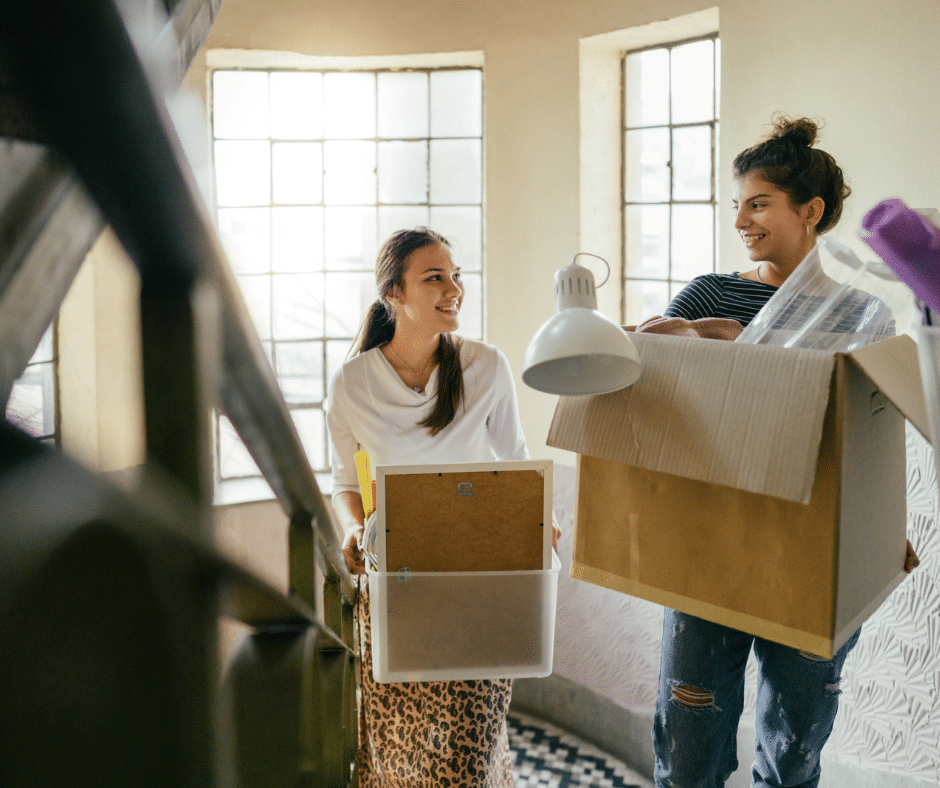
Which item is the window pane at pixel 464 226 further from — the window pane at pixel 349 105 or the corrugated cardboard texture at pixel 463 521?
the corrugated cardboard texture at pixel 463 521

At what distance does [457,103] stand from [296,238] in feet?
2.81

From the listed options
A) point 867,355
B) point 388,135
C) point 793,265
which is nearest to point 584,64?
point 388,135

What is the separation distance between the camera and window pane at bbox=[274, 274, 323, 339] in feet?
10.9

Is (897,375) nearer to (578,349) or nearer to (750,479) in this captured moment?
(750,479)

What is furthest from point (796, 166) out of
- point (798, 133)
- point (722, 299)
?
point (722, 299)

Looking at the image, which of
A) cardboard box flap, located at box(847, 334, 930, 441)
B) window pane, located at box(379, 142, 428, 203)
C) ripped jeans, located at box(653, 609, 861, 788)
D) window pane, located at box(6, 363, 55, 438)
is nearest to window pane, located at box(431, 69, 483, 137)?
window pane, located at box(379, 142, 428, 203)

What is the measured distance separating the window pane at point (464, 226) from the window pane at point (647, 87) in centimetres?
71

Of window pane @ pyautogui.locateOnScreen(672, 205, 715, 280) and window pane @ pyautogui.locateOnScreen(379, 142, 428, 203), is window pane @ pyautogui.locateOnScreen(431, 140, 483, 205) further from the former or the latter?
window pane @ pyautogui.locateOnScreen(672, 205, 715, 280)

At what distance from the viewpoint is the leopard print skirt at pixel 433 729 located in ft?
5.62

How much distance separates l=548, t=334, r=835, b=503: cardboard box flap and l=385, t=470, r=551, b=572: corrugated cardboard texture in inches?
11.8

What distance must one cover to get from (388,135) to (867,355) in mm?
2718

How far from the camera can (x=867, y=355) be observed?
0.87m

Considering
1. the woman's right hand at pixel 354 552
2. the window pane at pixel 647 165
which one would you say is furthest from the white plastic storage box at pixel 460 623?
the window pane at pixel 647 165

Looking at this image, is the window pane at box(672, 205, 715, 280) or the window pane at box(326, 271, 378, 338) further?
the window pane at box(326, 271, 378, 338)
